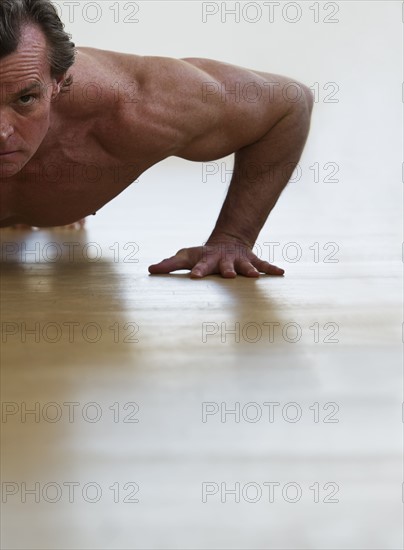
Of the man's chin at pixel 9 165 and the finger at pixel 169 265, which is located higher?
the man's chin at pixel 9 165

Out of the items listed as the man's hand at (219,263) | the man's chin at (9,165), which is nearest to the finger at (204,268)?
the man's hand at (219,263)

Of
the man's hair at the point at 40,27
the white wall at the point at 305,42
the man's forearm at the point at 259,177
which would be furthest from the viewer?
the white wall at the point at 305,42

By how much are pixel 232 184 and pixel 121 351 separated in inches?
30.6

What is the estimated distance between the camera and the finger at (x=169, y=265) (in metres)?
1.58

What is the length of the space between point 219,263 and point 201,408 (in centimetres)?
78

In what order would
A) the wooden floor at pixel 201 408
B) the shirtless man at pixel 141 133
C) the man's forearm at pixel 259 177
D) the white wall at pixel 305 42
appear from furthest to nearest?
the white wall at pixel 305 42 < the man's forearm at pixel 259 177 < the shirtless man at pixel 141 133 < the wooden floor at pixel 201 408

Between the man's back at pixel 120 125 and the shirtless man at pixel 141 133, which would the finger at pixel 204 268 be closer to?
the shirtless man at pixel 141 133

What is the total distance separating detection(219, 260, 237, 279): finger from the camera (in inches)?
61.2

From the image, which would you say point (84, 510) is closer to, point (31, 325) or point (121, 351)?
point (121, 351)

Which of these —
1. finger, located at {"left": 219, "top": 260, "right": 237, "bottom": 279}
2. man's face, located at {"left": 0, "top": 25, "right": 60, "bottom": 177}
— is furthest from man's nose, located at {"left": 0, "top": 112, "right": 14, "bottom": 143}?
finger, located at {"left": 219, "top": 260, "right": 237, "bottom": 279}

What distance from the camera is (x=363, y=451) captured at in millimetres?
722

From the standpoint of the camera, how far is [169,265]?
5.23 feet

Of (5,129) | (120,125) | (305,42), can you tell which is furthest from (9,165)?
(305,42)

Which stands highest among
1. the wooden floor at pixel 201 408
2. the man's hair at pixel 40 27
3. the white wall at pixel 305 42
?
the white wall at pixel 305 42
